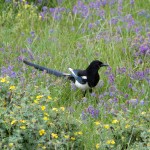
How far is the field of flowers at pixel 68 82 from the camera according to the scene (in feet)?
13.3

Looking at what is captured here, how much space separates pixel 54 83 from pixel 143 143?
148 centimetres

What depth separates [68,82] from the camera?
18.0ft

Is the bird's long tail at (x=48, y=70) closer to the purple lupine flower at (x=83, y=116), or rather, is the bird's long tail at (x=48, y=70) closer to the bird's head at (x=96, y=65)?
the bird's head at (x=96, y=65)

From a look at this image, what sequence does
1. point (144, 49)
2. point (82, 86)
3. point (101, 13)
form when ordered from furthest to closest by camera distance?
point (101, 13) → point (144, 49) → point (82, 86)

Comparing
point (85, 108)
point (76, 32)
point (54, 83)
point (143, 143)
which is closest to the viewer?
point (143, 143)

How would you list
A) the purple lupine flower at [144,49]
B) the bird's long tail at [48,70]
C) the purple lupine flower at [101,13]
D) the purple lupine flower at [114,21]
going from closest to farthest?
1. the bird's long tail at [48,70]
2. the purple lupine flower at [144,49]
3. the purple lupine flower at [114,21]
4. the purple lupine flower at [101,13]

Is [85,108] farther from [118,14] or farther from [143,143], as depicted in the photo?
[118,14]

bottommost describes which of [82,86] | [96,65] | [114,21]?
[82,86]

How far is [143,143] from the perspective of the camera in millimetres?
4023

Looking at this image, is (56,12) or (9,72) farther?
(56,12)

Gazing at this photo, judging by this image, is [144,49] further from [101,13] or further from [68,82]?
[101,13]

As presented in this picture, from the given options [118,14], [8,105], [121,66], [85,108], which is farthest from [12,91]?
[118,14]

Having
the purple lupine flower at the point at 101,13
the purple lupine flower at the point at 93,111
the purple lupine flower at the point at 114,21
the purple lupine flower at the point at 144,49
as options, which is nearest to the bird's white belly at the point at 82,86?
the purple lupine flower at the point at 93,111

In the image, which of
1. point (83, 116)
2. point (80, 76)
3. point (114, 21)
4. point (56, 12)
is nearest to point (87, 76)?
point (80, 76)
